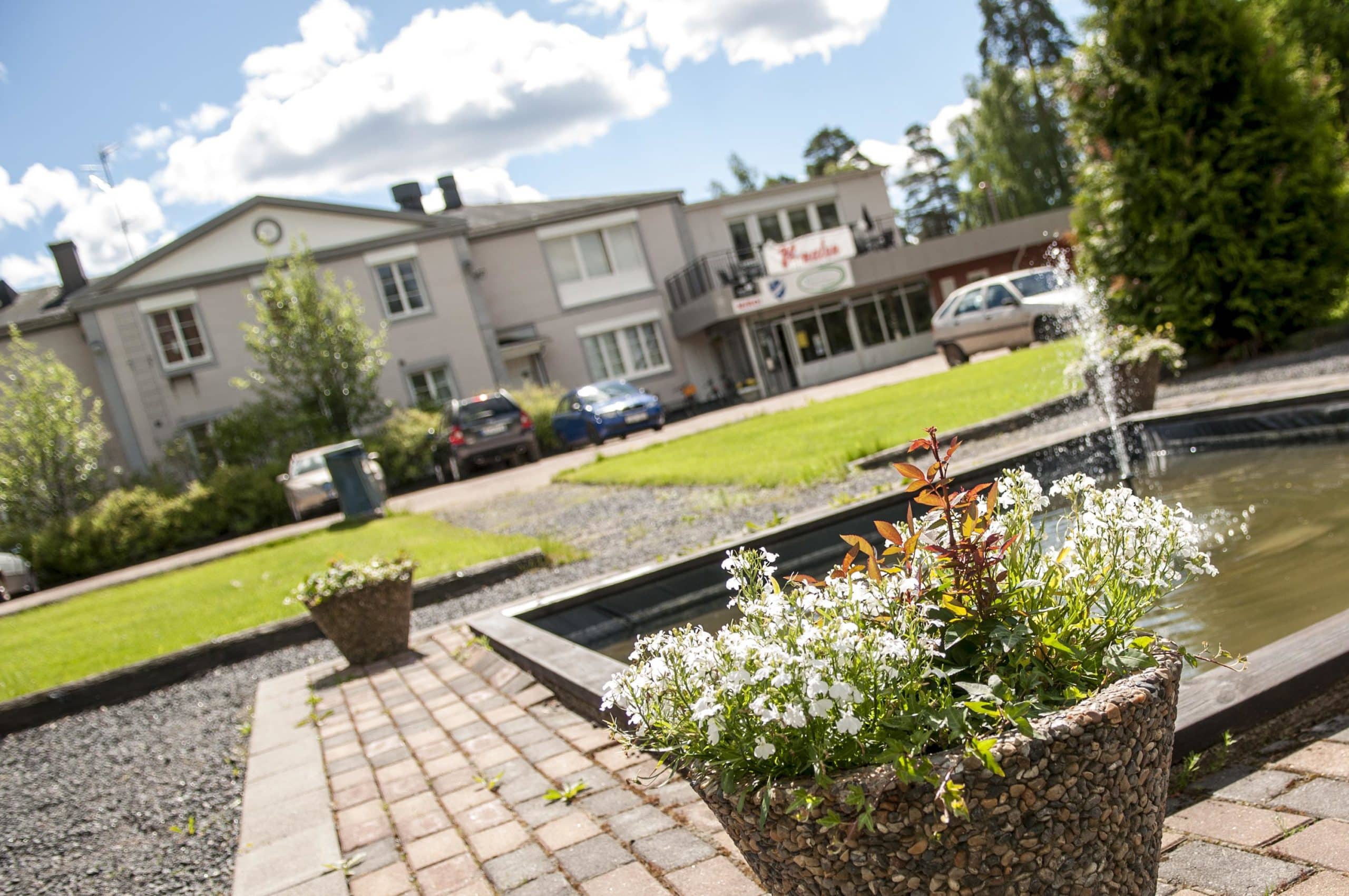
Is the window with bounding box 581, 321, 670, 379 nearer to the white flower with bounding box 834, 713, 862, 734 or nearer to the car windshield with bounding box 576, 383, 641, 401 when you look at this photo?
the car windshield with bounding box 576, 383, 641, 401

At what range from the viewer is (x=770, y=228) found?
36.8m

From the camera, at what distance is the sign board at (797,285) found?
31.2 m

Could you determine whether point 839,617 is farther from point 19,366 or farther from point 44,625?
point 19,366

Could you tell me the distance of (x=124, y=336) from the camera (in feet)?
95.8

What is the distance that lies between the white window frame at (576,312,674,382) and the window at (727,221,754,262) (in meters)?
4.36

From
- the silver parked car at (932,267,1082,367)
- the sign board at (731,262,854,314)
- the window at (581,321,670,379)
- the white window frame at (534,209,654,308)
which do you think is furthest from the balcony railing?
the silver parked car at (932,267,1082,367)

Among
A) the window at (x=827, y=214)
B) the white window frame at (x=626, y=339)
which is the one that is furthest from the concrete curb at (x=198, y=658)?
the window at (x=827, y=214)

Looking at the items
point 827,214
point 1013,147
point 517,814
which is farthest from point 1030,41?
point 517,814

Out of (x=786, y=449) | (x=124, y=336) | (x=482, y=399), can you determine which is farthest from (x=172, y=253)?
(x=786, y=449)

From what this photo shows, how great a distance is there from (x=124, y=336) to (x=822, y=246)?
21088 millimetres

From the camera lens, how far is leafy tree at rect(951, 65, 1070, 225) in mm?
46938

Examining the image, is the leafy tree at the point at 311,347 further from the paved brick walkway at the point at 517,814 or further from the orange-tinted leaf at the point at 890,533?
the orange-tinted leaf at the point at 890,533

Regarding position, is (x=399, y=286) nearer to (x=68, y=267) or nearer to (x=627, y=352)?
(x=627, y=352)

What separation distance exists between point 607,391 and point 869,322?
12773mm
